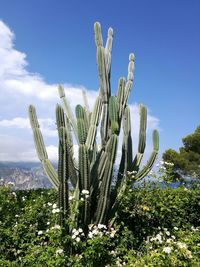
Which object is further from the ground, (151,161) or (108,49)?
(108,49)

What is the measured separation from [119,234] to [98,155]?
4.55 ft

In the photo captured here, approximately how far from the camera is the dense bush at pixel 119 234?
5.04 m

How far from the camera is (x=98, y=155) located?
685cm

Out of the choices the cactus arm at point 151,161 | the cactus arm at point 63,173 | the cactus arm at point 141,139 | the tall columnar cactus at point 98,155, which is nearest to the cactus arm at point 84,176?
the tall columnar cactus at point 98,155

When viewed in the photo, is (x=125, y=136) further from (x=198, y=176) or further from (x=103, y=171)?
(x=198, y=176)

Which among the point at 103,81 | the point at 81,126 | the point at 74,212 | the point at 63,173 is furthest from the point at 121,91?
the point at 74,212

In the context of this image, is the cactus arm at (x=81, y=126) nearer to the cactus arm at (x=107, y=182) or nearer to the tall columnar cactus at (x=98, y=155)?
the tall columnar cactus at (x=98, y=155)

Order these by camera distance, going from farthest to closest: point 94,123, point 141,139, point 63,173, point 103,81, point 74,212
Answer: point 141,139 → point 103,81 → point 94,123 → point 74,212 → point 63,173

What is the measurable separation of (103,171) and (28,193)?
2999 millimetres

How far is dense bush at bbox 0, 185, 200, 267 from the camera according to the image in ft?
16.5

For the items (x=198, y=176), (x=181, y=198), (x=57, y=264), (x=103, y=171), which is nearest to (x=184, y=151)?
(x=198, y=176)

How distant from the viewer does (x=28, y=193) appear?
29.2 ft

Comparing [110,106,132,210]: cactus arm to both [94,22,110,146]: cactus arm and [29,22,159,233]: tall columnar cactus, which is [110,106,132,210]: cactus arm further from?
[94,22,110,146]: cactus arm

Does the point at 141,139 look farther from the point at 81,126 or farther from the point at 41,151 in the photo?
the point at 41,151
